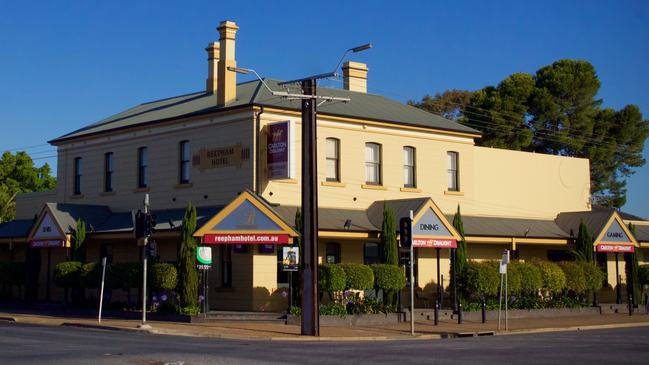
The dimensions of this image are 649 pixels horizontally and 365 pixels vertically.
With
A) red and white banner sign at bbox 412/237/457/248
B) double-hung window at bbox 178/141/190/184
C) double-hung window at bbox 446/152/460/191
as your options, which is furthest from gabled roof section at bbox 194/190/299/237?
double-hung window at bbox 446/152/460/191

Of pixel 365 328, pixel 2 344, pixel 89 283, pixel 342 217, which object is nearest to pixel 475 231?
pixel 342 217

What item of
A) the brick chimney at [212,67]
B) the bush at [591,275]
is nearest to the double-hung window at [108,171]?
the brick chimney at [212,67]

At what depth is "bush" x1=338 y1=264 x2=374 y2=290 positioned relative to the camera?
32.8 meters

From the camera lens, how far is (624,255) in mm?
46281

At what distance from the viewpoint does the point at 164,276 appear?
3284cm

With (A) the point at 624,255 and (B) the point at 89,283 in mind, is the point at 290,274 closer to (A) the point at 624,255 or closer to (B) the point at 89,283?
(B) the point at 89,283

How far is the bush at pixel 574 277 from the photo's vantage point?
39062mm

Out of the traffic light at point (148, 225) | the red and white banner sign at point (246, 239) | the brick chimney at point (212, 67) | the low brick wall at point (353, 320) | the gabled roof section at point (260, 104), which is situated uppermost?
the brick chimney at point (212, 67)

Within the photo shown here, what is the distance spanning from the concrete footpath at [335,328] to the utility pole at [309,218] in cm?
91

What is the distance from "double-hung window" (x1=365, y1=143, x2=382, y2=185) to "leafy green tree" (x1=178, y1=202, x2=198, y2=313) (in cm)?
892

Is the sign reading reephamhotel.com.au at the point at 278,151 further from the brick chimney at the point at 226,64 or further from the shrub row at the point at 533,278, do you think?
the shrub row at the point at 533,278

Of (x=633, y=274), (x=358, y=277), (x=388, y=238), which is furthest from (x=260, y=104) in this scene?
(x=633, y=274)

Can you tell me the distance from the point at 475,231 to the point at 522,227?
3.78m

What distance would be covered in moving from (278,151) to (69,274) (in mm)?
9687
